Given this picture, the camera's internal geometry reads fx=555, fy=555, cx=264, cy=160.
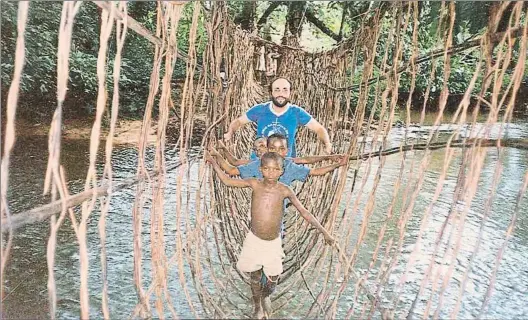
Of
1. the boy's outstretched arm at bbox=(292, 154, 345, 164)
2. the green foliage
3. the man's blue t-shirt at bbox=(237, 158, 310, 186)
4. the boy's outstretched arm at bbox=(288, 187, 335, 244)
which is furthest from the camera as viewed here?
the green foliage

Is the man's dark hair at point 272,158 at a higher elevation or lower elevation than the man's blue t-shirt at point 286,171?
higher

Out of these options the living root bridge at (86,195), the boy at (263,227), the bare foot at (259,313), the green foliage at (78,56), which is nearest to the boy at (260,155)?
the boy at (263,227)

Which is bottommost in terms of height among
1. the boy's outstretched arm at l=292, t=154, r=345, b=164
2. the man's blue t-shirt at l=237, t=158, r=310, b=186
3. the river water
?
the river water

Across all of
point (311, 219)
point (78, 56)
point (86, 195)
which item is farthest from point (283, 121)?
point (78, 56)

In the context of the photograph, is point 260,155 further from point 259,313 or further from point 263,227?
point 259,313

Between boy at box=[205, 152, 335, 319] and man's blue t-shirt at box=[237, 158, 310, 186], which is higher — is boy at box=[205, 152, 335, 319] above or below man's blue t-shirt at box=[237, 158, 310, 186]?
below

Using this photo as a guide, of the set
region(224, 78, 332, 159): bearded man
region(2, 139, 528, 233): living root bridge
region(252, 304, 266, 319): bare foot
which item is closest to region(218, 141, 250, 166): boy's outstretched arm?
region(224, 78, 332, 159): bearded man

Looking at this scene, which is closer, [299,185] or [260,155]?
[260,155]

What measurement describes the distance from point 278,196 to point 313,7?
7254 mm

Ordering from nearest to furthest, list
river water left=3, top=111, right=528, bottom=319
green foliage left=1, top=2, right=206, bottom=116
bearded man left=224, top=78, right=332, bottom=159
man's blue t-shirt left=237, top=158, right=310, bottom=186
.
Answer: man's blue t-shirt left=237, top=158, right=310, bottom=186, bearded man left=224, top=78, right=332, bottom=159, river water left=3, top=111, right=528, bottom=319, green foliage left=1, top=2, right=206, bottom=116

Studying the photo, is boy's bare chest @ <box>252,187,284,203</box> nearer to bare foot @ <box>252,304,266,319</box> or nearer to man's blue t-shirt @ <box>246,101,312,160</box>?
bare foot @ <box>252,304,266,319</box>

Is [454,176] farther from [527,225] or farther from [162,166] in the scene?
[162,166]

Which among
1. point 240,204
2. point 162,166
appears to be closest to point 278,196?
point 162,166

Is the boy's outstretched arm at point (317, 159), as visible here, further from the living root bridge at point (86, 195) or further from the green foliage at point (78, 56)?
the green foliage at point (78, 56)
